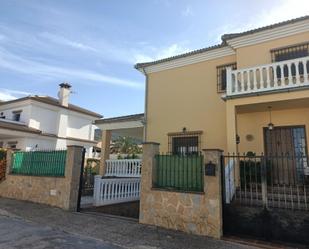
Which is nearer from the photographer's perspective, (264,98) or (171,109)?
(264,98)

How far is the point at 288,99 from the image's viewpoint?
355 inches

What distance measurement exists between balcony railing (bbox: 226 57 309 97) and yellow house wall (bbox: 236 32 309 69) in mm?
910

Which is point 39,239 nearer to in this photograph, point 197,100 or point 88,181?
point 197,100

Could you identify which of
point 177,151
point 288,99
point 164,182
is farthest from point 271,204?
point 177,151

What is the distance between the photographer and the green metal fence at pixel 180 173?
721 centimetres

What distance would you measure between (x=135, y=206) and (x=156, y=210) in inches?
191

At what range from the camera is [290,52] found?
10.7 m

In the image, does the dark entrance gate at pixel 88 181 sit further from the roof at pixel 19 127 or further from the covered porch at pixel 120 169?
the roof at pixel 19 127

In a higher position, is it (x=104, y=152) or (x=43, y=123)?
(x=43, y=123)

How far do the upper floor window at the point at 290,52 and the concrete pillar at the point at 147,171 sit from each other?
7060mm

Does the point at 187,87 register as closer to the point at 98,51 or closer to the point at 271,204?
the point at 98,51

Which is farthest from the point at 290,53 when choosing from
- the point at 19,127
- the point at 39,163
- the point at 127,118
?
the point at 19,127

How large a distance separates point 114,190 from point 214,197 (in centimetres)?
616

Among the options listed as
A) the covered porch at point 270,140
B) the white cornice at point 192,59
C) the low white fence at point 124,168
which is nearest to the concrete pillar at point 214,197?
the covered porch at point 270,140
